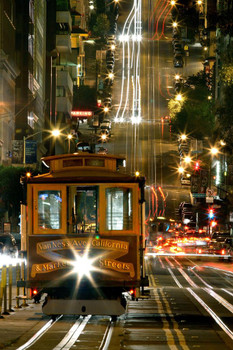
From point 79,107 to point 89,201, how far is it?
416 feet

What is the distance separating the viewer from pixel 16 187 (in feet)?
221

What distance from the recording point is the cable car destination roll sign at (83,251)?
18.4m

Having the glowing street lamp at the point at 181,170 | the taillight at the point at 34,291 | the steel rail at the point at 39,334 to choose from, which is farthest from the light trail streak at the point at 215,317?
the glowing street lamp at the point at 181,170

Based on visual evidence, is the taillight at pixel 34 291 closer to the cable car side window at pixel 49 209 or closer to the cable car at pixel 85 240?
the cable car at pixel 85 240

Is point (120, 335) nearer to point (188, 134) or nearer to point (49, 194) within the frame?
point (49, 194)

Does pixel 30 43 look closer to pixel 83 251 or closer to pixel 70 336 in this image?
pixel 83 251

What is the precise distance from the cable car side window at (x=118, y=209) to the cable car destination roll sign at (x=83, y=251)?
1.11 ft

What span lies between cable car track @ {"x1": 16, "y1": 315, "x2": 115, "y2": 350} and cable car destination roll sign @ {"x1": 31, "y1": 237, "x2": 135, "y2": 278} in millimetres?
1148

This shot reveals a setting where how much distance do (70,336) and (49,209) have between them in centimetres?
296

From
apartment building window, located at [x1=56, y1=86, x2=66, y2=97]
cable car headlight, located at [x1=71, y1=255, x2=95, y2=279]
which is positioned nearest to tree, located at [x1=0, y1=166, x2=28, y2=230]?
cable car headlight, located at [x1=71, y1=255, x2=95, y2=279]

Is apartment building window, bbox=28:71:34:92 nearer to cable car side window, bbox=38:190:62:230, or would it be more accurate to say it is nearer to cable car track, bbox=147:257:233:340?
cable car track, bbox=147:257:233:340

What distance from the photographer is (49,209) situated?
61.6 feet

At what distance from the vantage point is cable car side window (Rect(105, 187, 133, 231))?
18.6 m

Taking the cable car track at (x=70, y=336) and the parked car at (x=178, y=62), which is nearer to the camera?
the cable car track at (x=70, y=336)
